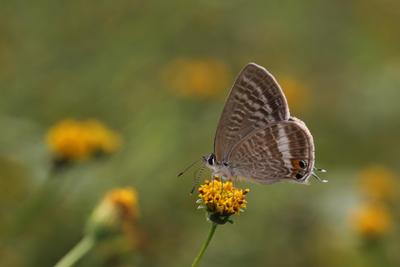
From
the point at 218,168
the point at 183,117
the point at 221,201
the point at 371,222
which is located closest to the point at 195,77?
the point at 183,117

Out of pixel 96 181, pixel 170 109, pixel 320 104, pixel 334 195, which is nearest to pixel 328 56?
pixel 320 104

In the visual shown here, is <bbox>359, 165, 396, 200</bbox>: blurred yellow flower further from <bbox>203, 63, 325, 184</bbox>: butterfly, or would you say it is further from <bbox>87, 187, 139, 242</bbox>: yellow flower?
<bbox>87, 187, 139, 242</bbox>: yellow flower

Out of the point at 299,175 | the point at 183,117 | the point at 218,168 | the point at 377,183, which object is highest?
the point at 183,117

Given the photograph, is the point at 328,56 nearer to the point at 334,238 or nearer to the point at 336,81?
the point at 336,81

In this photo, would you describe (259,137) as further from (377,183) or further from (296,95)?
(296,95)


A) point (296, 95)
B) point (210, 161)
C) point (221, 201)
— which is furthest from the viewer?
point (296, 95)

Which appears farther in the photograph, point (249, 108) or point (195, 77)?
point (195, 77)
